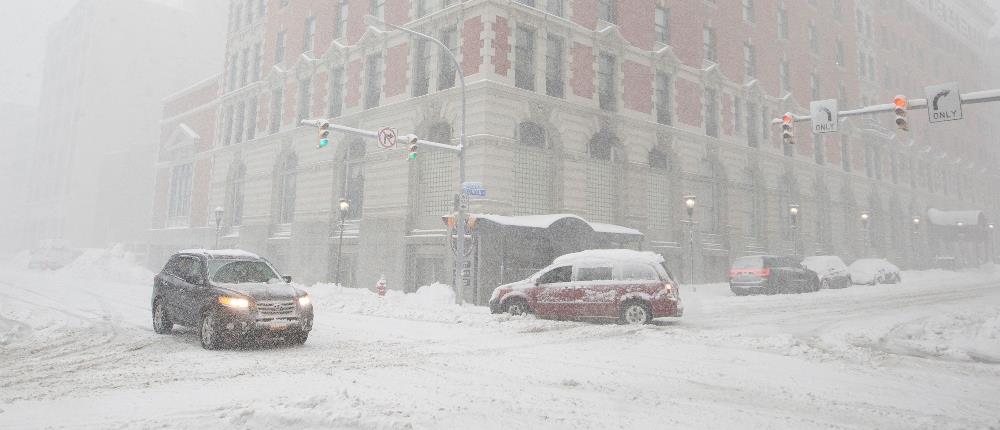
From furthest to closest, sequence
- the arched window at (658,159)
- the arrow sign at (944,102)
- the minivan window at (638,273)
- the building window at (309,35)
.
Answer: the building window at (309,35)
the arched window at (658,159)
the arrow sign at (944,102)
the minivan window at (638,273)

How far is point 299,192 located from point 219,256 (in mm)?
19279

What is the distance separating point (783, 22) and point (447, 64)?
1004 inches

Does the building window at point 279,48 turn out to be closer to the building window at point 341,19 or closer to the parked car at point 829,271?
the building window at point 341,19

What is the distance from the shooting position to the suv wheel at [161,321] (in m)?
11.2

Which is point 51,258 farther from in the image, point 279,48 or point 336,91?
point 336,91

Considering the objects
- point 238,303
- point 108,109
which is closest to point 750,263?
point 238,303

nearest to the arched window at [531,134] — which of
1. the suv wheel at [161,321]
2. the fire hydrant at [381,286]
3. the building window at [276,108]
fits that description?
the fire hydrant at [381,286]

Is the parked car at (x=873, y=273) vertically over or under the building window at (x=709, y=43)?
under

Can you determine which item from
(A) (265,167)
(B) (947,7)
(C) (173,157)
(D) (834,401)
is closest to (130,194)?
(C) (173,157)

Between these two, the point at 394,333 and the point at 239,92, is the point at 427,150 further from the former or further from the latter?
the point at 239,92

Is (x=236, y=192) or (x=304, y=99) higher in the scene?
(x=304, y=99)

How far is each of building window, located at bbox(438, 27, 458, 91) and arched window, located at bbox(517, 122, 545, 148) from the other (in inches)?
136

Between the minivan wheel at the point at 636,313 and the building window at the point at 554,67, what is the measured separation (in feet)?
42.7

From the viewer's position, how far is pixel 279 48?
112 feet
